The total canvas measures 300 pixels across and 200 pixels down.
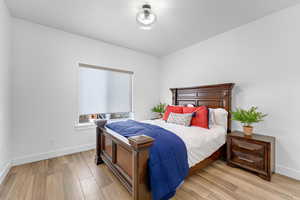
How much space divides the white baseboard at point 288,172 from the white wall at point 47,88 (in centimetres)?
371

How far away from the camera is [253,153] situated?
2.00 m

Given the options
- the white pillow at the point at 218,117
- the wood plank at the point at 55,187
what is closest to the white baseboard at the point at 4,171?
the wood plank at the point at 55,187

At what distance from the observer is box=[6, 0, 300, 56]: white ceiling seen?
1950 mm

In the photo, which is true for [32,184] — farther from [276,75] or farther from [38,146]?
[276,75]

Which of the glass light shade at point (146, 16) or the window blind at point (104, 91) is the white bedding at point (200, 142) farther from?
the glass light shade at point (146, 16)

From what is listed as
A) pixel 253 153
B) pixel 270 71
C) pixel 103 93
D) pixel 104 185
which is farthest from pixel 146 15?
pixel 253 153

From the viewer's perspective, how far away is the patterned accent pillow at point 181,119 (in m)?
2.53

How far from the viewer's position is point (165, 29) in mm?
2689

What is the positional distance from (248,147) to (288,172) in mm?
698

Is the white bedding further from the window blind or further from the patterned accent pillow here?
the window blind

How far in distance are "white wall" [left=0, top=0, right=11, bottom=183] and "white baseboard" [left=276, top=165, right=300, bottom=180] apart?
14.1 feet

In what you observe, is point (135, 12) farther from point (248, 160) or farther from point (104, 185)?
point (248, 160)

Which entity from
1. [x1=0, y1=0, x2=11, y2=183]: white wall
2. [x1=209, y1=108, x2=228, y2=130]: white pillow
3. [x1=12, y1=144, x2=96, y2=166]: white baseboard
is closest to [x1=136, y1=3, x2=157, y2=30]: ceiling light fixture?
[x1=0, y1=0, x2=11, y2=183]: white wall

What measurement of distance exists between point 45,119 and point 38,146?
1.74 feet
